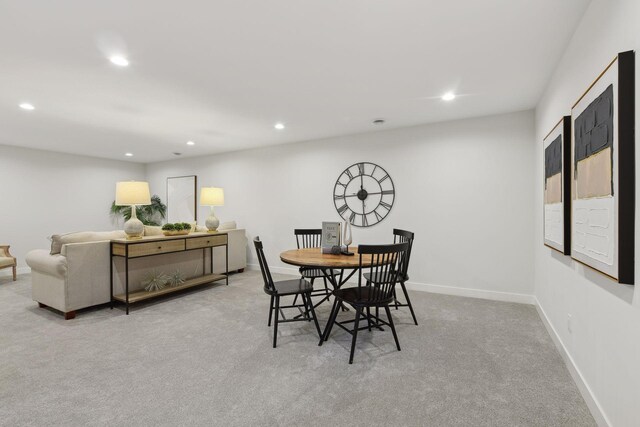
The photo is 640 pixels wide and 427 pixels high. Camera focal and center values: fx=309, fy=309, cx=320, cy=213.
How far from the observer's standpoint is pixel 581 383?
6.20 ft

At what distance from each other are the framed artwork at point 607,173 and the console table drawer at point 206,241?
4041 millimetres

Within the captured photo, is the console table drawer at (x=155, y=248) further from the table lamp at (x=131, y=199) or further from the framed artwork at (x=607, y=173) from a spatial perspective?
the framed artwork at (x=607, y=173)

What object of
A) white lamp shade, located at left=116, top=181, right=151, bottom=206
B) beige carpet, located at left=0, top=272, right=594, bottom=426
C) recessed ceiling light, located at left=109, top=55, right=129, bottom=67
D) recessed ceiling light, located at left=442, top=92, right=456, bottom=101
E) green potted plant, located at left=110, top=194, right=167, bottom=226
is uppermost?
recessed ceiling light, located at left=442, top=92, right=456, bottom=101

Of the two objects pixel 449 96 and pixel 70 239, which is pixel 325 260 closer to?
pixel 449 96

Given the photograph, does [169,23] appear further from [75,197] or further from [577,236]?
[75,197]

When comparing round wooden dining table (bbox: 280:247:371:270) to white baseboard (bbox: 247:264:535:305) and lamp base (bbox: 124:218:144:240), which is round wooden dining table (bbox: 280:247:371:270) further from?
lamp base (bbox: 124:218:144:240)

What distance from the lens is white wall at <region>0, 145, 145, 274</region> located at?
5.52 metres

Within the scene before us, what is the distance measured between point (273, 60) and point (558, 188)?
2.39 m

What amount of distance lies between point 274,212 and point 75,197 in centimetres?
431

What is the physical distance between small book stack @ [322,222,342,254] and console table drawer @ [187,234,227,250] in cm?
205

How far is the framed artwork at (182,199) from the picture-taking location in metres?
6.76

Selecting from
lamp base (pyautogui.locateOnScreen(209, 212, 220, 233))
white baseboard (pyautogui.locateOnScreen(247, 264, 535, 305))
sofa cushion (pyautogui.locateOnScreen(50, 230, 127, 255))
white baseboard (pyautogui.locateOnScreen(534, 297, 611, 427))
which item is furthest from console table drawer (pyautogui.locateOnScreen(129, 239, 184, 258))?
white baseboard (pyautogui.locateOnScreen(534, 297, 611, 427))

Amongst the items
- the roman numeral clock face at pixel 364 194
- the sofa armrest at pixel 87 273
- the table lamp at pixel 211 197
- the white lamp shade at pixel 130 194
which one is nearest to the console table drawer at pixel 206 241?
the table lamp at pixel 211 197

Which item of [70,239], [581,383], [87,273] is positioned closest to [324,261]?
[581,383]
